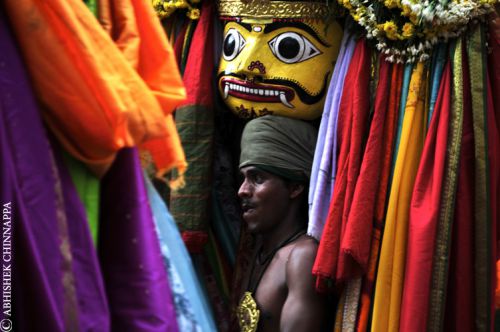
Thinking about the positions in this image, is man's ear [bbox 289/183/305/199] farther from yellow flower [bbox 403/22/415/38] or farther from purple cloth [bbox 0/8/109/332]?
purple cloth [bbox 0/8/109/332]

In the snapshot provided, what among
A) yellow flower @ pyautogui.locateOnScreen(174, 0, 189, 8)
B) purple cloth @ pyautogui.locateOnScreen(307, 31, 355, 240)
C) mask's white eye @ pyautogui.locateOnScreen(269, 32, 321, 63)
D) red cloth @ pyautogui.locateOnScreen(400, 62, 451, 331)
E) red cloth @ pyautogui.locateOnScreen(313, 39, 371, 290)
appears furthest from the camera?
yellow flower @ pyautogui.locateOnScreen(174, 0, 189, 8)

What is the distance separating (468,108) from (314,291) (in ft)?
2.83

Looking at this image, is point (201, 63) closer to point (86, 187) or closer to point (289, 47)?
point (289, 47)

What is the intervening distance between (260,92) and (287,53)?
19 centimetres

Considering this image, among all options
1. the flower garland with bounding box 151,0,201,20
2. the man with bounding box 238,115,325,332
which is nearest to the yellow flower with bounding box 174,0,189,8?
the flower garland with bounding box 151,0,201,20

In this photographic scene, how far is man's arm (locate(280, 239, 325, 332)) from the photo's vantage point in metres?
2.95

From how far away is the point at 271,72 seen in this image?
3148mm

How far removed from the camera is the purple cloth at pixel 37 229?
3.71 ft

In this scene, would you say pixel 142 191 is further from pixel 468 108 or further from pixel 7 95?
pixel 468 108

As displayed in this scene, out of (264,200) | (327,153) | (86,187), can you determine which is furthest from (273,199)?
(86,187)

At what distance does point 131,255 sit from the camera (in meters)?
1.25

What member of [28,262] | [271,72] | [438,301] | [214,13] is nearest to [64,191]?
[28,262]

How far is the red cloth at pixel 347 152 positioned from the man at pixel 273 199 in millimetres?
215

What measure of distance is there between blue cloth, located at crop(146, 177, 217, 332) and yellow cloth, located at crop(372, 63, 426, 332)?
57.7 inches
